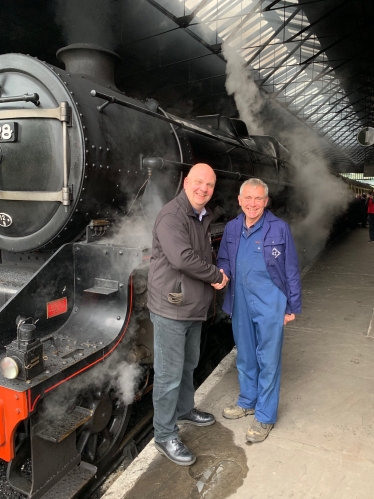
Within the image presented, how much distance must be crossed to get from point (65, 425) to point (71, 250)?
1.01 metres

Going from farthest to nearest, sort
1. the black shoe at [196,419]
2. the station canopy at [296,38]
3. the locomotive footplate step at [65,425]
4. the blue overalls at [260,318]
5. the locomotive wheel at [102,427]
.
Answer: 1. the station canopy at [296,38]
2. the black shoe at [196,419]
3. the blue overalls at [260,318]
4. the locomotive wheel at [102,427]
5. the locomotive footplate step at [65,425]

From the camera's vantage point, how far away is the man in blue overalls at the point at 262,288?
2.46 metres

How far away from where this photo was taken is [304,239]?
8617mm

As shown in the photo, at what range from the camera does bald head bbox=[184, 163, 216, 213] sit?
7.27 ft

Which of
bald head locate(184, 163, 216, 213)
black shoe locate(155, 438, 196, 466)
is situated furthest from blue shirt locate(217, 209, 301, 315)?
black shoe locate(155, 438, 196, 466)

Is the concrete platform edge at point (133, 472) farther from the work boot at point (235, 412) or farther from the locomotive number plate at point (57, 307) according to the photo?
the locomotive number plate at point (57, 307)

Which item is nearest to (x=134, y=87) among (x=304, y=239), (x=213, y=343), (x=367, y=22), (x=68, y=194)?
(x=367, y=22)

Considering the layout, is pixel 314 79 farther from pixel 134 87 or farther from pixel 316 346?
pixel 316 346

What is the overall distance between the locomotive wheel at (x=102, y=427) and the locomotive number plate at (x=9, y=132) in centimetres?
158

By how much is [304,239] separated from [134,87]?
8363 millimetres

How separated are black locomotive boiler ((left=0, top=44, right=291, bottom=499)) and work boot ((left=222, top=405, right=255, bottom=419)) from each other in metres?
0.62

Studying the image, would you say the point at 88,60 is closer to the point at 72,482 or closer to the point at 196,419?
the point at 196,419

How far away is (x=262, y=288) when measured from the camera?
2.49m

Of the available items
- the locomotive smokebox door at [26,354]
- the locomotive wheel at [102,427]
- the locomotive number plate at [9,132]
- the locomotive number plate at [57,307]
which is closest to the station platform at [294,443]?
the locomotive wheel at [102,427]
